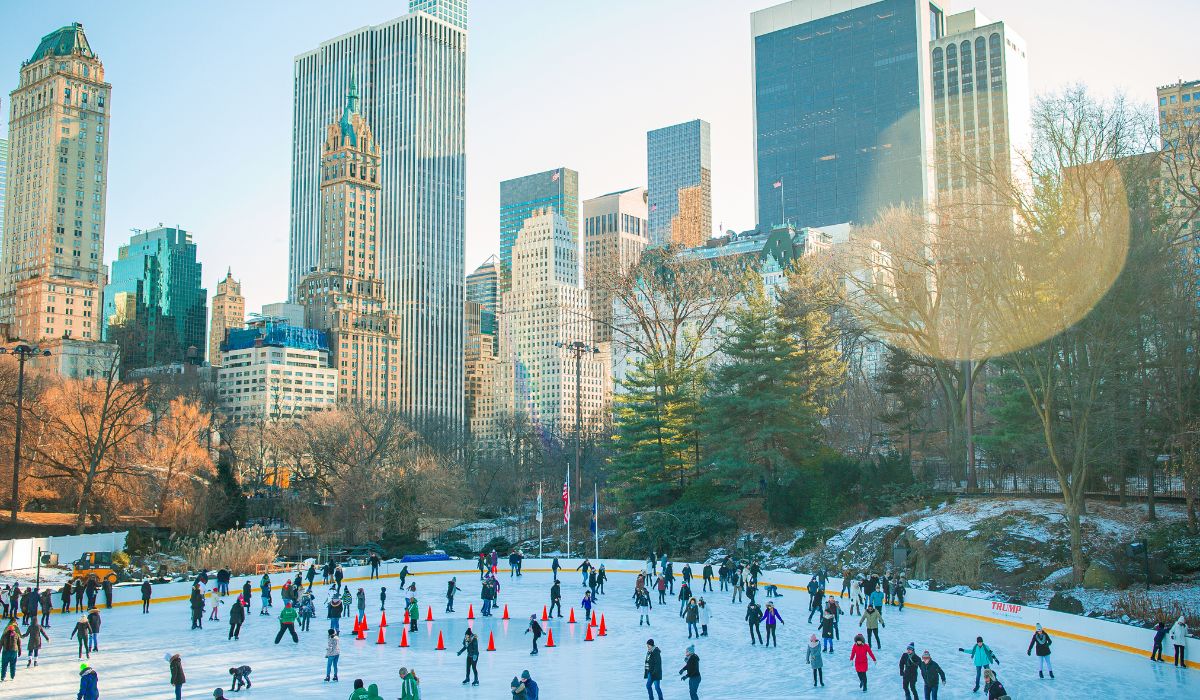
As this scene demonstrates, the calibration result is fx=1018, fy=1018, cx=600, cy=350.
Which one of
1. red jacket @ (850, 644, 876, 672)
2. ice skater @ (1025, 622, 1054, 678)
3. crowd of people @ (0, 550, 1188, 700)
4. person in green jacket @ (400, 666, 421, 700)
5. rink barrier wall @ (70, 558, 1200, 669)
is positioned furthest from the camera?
rink barrier wall @ (70, 558, 1200, 669)

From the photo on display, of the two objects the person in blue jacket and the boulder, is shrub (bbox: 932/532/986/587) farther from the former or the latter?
the person in blue jacket

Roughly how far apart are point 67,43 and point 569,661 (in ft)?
661

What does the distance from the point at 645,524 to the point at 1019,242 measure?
81.8ft

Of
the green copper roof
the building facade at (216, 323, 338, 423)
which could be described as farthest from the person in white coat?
the green copper roof

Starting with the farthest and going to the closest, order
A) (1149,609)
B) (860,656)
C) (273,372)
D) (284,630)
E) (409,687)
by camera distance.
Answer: (273,372)
(1149,609)
(284,630)
(860,656)
(409,687)

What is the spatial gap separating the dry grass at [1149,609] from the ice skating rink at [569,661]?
9.37ft

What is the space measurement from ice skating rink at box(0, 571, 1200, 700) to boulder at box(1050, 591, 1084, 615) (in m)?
2.27

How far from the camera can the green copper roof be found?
188125 millimetres

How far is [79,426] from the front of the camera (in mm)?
61500

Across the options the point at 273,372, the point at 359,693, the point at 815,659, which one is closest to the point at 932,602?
the point at 815,659

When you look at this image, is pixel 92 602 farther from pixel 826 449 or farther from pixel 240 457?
pixel 240 457

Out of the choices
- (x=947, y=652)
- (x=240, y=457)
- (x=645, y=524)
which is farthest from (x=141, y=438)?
(x=947, y=652)

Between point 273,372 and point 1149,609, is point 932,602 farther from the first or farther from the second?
point 273,372

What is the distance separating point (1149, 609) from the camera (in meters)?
29.0
